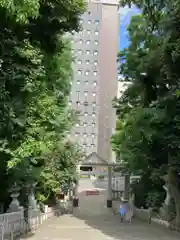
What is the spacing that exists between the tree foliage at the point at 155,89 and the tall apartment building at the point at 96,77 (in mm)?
51505

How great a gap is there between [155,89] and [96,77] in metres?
55.9

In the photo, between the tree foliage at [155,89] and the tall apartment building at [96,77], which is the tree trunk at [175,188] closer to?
the tree foliage at [155,89]

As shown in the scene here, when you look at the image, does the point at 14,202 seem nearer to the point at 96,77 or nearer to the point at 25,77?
the point at 25,77

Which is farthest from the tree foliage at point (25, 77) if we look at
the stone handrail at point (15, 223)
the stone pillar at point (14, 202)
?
the stone pillar at point (14, 202)

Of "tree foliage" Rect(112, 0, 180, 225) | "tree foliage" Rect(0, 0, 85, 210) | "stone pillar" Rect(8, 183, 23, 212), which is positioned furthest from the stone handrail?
"tree foliage" Rect(112, 0, 180, 225)

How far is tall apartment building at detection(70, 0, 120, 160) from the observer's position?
7269 centimetres

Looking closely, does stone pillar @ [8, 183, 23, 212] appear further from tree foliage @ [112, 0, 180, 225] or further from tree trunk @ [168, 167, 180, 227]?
tree trunk @ [168, 167, 180, 227]

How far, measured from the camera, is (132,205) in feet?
82.3

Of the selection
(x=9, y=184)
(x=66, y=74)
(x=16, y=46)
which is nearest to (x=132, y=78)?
(x=66, y=74)

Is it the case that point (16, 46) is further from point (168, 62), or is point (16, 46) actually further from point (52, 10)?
point (168, 62)

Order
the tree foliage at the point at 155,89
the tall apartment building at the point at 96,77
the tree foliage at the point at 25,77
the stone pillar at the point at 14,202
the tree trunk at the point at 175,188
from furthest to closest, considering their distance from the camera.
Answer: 1. the tall apartment building at the point at 96,77
2. the tree trunk at the point at 175,188
3. the stone pillar at the point at 14,202
4. the tree foliage at the point at 155,89
5. the tree foliage at the point at 25,77

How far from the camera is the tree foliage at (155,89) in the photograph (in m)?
14.3

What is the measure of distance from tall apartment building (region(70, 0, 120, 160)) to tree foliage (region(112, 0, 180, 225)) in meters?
51.5

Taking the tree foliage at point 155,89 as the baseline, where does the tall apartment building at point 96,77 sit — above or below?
above
